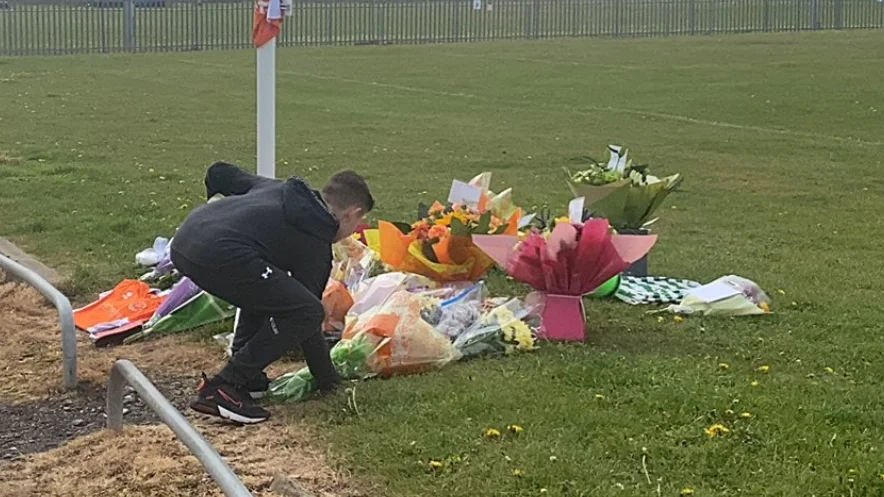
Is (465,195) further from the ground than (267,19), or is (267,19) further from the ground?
(267,19)

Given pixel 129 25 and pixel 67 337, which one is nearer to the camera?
pixel 67 337

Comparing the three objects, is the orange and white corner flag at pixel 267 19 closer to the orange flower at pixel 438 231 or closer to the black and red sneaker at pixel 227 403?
the orange flower at pixel 438 231

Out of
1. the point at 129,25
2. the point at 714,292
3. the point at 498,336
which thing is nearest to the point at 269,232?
the point at 498,336

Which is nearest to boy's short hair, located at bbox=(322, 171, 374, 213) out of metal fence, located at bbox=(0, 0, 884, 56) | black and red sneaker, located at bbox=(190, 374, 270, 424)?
black and red sneaker, located at bbox=(190, 374, 270, 424)

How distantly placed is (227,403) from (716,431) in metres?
1.95

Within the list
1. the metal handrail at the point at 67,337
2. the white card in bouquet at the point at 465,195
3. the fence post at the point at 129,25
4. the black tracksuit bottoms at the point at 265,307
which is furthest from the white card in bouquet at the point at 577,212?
the fence post at the point at 129,25

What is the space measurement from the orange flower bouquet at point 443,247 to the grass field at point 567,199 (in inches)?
27.5

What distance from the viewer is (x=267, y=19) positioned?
19.1 feet

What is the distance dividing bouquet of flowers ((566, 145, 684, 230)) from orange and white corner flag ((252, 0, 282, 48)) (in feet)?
8.08

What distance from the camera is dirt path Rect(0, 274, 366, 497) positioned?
14.9 ft

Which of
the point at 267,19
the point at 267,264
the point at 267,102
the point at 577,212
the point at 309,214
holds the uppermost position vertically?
the point at 267,19

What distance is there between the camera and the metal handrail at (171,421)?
3658 millimetres

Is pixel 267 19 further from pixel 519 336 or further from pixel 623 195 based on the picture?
pixel 623 195

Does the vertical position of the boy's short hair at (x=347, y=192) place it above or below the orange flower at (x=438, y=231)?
above
